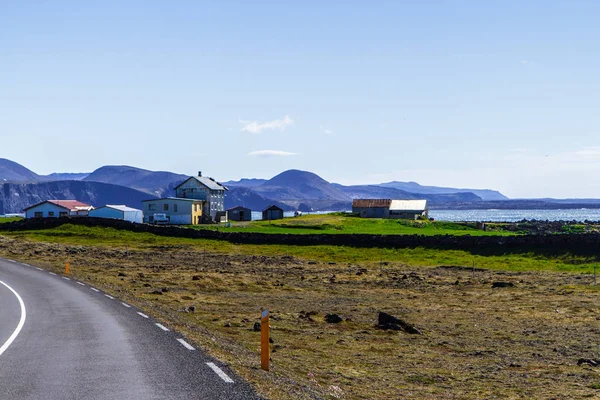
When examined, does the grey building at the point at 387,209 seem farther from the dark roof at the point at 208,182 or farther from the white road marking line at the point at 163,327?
the white road marking line at the point at 163,327

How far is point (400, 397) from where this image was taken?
17.4 meters

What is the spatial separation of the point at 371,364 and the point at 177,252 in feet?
183

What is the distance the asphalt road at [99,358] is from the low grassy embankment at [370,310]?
36.6 inches

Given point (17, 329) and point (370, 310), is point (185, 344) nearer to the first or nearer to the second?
point (17, 329)

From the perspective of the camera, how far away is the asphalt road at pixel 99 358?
13.9 m

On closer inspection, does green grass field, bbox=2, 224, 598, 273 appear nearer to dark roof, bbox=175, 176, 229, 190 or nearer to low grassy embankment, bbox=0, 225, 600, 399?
low grassy embankment, bbox=0, 225, 600, 399

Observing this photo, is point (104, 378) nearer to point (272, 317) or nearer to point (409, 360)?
point (409, 360)

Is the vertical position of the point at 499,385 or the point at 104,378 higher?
the point at 104,378

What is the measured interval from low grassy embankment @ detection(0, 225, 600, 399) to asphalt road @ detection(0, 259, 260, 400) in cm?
93

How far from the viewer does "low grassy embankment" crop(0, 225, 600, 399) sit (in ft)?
64.2

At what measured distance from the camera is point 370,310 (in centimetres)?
3616

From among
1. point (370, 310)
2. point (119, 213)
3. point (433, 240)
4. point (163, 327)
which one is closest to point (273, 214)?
point (119, 213)

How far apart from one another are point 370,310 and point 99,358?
67.4 feet

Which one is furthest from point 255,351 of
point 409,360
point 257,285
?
point 257,285
